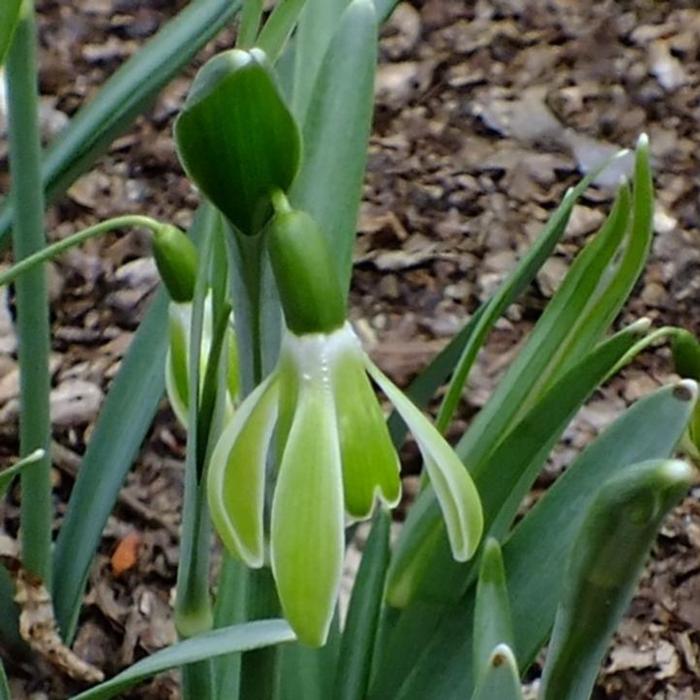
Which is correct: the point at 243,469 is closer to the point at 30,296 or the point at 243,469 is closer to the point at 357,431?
the point at 357,431

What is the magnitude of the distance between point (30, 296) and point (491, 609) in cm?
46

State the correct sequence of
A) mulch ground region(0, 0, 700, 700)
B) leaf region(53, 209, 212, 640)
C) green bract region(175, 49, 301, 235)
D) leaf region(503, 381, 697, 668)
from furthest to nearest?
mulch ground region(0, 0, 700, 700) → leaf region(53, 209, 212, 640) → leaf region(503, 381, 697, 668) → green bract region(175, 49, 301, 235)

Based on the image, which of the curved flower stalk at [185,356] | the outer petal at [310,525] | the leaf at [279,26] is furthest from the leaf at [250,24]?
the outer petal at [310,525]

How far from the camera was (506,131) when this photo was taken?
1.82 m

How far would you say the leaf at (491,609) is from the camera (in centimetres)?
65

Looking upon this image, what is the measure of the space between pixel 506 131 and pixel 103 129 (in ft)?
3.08

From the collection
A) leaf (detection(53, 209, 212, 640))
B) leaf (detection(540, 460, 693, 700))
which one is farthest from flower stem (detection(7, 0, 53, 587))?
leaf (detection(540, 460, 693, 700))

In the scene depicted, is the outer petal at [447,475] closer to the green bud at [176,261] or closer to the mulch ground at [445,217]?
the green bud at [176,261]

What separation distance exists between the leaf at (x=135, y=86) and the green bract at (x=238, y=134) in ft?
1.79

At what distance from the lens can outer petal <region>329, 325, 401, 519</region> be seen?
1.59 ft

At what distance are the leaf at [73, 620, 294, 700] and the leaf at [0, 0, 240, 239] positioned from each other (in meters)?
0.47

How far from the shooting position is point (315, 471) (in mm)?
479

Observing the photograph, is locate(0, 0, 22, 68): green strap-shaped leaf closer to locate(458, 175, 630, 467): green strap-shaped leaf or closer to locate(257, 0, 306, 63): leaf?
locate(257, 0, 306, 63): leaf

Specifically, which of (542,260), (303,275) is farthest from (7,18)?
(542,260)
